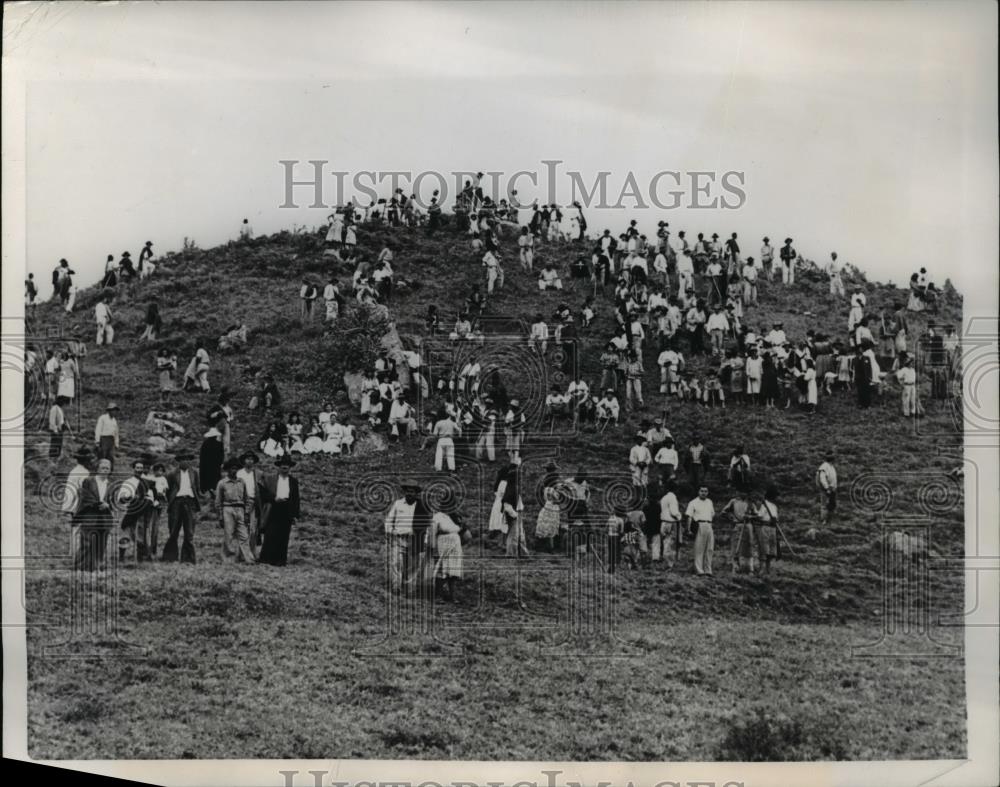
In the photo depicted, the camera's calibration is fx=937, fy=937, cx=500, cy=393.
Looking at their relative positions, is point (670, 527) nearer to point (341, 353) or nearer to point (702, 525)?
point (702, 525)

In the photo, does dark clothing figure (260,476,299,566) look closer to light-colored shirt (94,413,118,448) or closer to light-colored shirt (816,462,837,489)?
light-colored shirt (94,413,118,448)

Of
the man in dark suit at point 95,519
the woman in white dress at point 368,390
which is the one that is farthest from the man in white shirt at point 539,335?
the man in dark suit at point 95,519

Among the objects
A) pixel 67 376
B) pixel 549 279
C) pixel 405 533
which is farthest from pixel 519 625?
pixel 67 376

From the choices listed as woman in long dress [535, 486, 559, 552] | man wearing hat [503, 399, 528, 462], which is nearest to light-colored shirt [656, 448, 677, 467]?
woman in long dress [535, 486, 559, 552]

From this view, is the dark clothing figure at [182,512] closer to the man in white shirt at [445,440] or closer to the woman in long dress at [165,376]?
the woman in long dress at [165,376]

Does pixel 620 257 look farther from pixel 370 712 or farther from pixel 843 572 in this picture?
pixel 370 712

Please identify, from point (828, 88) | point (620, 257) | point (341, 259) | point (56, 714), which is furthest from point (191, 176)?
point (828, 88)
